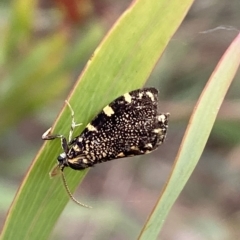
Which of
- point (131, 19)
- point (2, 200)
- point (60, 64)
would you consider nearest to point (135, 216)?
point (2, 200)

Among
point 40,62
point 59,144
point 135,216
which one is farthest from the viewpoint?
point 135,216

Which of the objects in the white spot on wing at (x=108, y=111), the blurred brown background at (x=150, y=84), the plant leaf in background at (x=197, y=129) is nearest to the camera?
the plant leaf in background at (x=197, y=129)

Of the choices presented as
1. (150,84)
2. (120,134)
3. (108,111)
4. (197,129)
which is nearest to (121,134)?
(120,134)

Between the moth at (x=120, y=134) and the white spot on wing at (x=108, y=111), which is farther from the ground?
the white spot on wing at (x=108, y=111)

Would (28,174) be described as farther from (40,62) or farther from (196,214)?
(196,214)

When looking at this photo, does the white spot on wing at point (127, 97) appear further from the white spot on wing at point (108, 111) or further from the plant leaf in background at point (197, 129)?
the plant leaf in background at point (197, 129)

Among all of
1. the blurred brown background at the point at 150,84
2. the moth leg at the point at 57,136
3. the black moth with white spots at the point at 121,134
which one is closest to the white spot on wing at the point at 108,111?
the black moth with white spots at the point at 121,134

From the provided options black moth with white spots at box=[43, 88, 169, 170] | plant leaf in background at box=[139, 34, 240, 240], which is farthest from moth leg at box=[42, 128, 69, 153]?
plant leaf in background at box=[139, 34, 240, 240]

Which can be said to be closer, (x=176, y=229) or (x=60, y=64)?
(x=60, y=64)
